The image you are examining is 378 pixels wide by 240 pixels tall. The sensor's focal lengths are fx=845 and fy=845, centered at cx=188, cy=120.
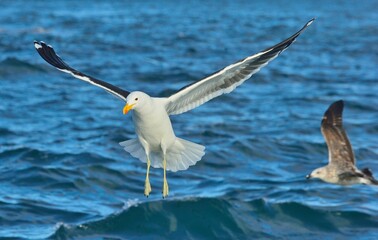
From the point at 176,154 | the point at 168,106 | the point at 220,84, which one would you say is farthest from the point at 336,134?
the point at 168,106

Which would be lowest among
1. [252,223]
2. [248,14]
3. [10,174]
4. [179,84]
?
[252,223]

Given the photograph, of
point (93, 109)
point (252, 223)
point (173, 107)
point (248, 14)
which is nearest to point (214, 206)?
point (252, 223)

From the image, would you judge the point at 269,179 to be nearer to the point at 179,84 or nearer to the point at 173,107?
the point at 173,107

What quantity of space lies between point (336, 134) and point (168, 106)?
2359 millimetres

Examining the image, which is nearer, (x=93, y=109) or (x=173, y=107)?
(x=173, y=107)

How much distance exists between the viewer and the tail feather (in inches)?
369

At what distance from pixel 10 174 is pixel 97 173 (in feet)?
4.36

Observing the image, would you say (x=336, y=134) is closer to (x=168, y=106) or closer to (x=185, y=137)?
(x=168, y=106)

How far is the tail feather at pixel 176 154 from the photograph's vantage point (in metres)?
9.38

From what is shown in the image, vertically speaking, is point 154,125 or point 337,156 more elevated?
point 154,125

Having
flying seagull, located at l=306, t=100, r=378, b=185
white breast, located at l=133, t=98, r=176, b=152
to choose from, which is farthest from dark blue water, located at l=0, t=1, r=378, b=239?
white breast, located at l=133, t=98, r=176, b=152

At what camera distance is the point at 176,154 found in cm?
952

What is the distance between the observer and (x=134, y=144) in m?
9.42

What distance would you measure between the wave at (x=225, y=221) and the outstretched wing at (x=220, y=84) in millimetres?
2094
